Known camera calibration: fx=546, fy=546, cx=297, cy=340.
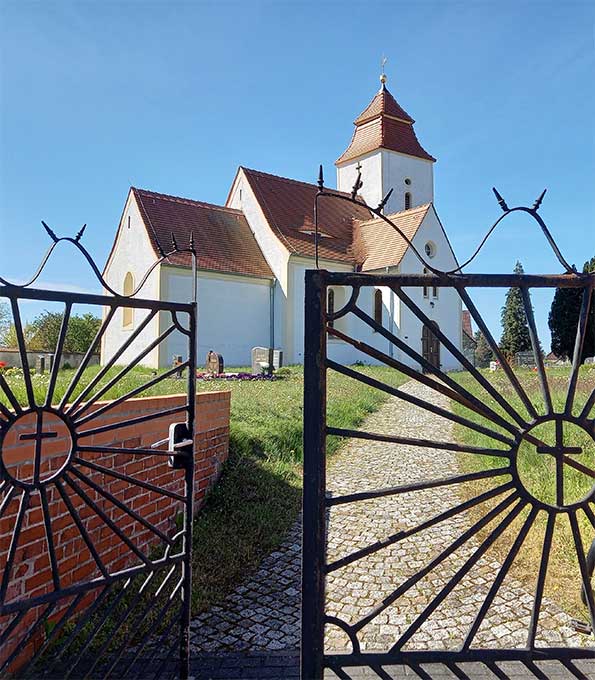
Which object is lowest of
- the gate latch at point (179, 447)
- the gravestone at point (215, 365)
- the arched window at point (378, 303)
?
the gate latch at point (179, 447)

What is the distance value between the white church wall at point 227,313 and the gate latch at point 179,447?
16.6 m

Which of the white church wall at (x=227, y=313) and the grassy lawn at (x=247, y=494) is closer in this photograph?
the grassy lawn at (x=247, y=494)

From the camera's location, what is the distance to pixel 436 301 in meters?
23.5

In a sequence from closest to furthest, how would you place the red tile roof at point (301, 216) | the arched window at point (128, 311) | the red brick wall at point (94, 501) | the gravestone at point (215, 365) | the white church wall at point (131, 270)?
the red brick wall at point (94, 501), the gravestone at point (215, 365), the white church wall at point (131, 270), the arched window at point (128, 311), the red tile roof at point (301, 216)

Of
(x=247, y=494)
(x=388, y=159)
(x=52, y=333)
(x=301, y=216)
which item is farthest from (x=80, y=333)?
(x=247, y=494)

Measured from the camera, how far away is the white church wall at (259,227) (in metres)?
21.6

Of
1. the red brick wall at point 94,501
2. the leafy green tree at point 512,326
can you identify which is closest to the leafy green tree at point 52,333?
the red brick wall at point 94,501

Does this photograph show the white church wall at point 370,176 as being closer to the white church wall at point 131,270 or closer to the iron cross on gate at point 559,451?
the white church wall at point 131,270

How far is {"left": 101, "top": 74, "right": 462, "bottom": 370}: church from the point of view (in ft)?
66.3

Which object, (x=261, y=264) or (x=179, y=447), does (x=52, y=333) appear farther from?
(x=179, y=447)

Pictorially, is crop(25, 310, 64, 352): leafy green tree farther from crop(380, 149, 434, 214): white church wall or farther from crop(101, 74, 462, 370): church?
crop(380, 149, 434, 214): white church wall

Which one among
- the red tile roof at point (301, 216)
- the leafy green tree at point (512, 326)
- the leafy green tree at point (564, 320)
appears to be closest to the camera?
the red tile roof at point (301, 216)

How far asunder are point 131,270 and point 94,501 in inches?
735

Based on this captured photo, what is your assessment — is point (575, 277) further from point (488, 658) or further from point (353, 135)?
point (353, 135)
